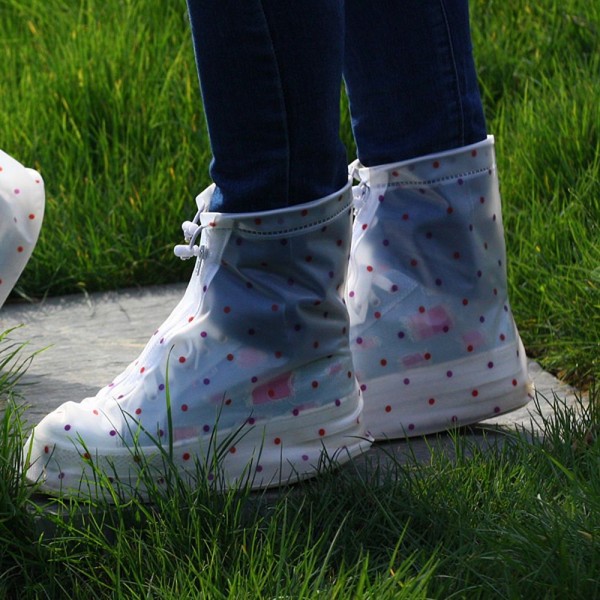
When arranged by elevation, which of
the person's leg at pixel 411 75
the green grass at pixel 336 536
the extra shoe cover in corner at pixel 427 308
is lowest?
the green grass at pixel 336 536

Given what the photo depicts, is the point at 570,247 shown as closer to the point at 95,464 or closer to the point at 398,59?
the point at 398,59

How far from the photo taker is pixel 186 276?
2.56 m

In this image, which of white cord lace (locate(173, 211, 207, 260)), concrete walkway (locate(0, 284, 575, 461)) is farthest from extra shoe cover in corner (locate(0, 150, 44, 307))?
white cord lace (locate(173, 211, 207, 260))

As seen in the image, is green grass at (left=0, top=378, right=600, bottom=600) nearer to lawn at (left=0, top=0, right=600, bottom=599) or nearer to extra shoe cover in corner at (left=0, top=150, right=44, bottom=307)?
lawn at (left=0, top=0, right=600, bottom=599)

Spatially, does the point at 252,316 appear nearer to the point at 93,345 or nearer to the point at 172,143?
the point at 93,345

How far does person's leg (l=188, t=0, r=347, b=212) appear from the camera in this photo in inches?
49.6

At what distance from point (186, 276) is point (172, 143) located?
445mm

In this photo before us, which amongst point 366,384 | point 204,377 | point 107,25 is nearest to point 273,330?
point 204,377

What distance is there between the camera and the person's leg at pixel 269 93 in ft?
4.14

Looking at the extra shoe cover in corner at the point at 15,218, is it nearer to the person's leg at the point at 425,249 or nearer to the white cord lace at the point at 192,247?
the white cord lace at the point at 192,247

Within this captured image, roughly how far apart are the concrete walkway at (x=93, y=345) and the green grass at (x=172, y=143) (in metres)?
0.07

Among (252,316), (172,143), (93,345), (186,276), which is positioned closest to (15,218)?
(93,345)

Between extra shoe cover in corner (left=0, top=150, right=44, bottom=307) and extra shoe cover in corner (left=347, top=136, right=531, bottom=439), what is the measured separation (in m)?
0.56

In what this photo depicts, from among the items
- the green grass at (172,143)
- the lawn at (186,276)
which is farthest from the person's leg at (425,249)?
the green grass at (172,143)
